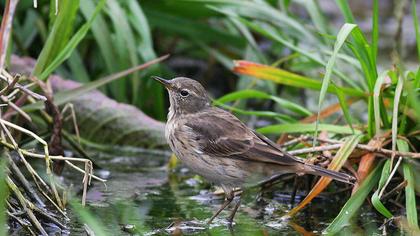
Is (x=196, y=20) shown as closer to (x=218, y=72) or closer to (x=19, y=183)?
(x=218, y=72)

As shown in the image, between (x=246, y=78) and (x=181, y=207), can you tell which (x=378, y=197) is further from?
(x=246, y=78)

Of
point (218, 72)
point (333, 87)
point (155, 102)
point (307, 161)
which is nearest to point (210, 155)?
point (307, 161)

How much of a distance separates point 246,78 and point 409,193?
3523mm

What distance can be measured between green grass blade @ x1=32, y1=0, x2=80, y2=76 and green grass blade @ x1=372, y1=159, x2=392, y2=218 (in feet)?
7.99

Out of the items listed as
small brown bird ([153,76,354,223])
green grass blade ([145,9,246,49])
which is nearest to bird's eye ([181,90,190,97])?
small brown bird ([153,76,354,223])

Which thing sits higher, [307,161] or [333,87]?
[333,87]

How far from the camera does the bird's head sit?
634 cm

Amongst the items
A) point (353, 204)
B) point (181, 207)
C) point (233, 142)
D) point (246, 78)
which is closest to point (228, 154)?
point (233, 142)

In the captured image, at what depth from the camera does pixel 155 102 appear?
838 cm

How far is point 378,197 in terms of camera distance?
5.38 meters

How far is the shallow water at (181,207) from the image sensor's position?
18.1ft

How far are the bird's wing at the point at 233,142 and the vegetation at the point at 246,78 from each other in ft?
0.95

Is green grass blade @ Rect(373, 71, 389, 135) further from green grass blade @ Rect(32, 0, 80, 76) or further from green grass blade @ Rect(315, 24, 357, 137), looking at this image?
green grass blade @ Rect(32, 0, 80, 76)

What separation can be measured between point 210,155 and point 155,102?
2.62m
